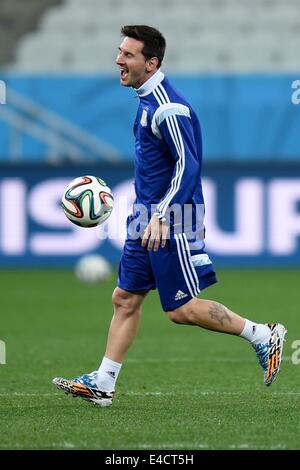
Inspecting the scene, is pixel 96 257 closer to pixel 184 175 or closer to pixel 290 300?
pixel 290 300

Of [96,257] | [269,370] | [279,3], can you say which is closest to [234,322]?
[269,370]

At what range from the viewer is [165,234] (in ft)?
20.5

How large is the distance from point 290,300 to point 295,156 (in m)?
3.84

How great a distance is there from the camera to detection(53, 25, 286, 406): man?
6305mm

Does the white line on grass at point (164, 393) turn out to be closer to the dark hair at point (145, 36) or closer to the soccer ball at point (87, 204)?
the soccer ball at point (87, 204)

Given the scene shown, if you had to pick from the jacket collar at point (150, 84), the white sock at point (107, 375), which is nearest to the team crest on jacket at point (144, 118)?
the jacket collar at point (150, 84)

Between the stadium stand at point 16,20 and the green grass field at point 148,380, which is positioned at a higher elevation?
the stadium stand at point 16,20

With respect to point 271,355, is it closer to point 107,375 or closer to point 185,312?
point 185,312

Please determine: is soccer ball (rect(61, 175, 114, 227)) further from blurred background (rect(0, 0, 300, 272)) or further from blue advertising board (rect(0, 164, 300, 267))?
blue advertising board (rect(0, 164, 300, 267))

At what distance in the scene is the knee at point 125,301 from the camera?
262 inches

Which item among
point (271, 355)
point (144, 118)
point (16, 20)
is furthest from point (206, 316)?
point (16, 20)

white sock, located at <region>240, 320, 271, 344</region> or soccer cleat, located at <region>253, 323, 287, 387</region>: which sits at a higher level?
white sock, located at <region>240, 320, 271, 344</region>

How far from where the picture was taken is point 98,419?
604 centimetres

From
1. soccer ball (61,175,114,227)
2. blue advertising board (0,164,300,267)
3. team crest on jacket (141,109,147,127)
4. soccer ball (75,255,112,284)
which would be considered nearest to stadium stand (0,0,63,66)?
blue advertising board (0,164,300,267)
